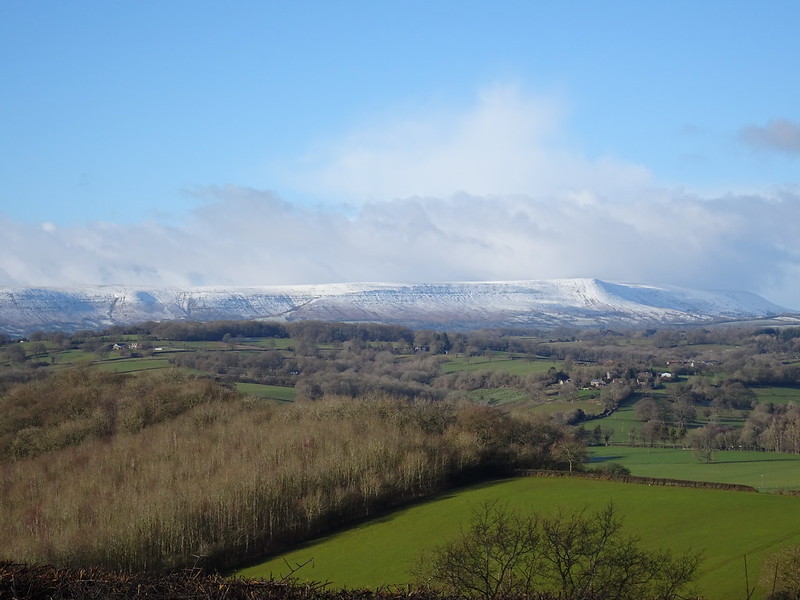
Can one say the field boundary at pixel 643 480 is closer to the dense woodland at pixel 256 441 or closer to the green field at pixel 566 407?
the dense woodland at pixel 256 441

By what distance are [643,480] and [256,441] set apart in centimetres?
2750

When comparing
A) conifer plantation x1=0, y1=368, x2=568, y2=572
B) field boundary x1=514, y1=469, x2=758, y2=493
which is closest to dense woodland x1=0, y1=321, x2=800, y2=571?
conifer plantation x1=0, y1=368, x2=568, y2=572

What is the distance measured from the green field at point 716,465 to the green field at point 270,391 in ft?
118

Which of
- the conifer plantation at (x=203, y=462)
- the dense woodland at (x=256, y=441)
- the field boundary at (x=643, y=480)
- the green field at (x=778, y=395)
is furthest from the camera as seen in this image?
the green field at (x=778, y=395)

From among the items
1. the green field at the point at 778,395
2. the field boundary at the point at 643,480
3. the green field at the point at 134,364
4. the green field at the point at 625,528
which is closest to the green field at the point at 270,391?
the green field at the point at 134,364

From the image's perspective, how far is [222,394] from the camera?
7375 cm

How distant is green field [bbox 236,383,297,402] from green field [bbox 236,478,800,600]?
4246 cm

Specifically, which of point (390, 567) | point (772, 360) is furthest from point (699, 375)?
point (390, 567)

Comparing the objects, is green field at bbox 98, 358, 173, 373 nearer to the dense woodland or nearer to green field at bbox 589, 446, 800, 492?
the dense woodland

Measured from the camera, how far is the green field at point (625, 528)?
35.9 m

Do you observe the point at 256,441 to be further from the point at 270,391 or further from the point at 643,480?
the point at 270,391

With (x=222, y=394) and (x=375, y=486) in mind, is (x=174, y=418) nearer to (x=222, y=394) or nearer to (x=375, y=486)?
(x=222, y=394)

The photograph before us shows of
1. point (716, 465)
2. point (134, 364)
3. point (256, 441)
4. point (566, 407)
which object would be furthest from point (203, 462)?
point (134, 364)

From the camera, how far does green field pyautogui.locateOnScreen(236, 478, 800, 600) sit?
35.9m
